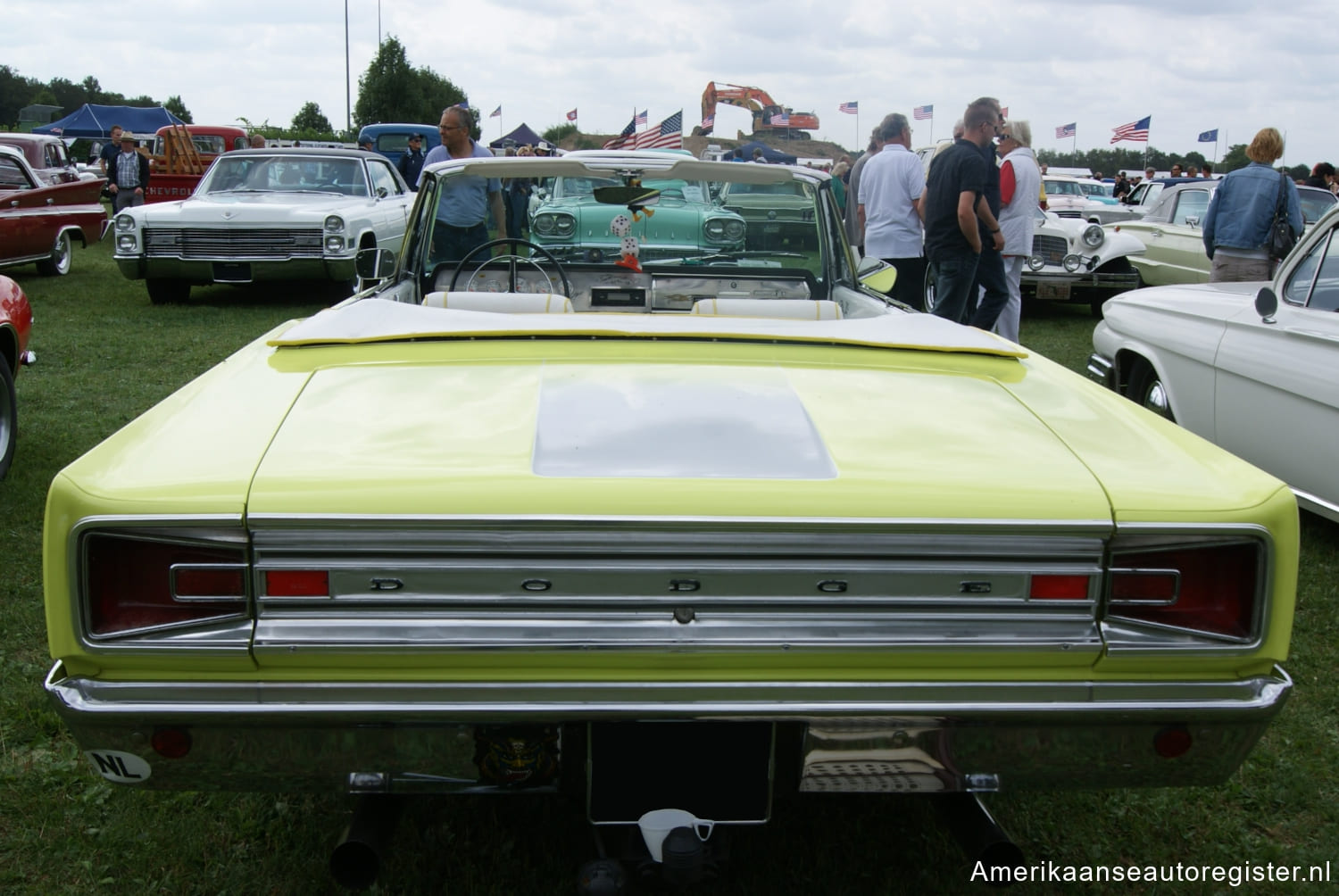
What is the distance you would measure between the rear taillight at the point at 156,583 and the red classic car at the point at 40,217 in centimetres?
1095

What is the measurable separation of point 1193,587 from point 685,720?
834 mm

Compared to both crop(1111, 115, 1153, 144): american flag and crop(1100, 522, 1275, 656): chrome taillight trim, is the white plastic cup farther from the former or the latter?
crop(1111, 115, 1153, 144): american flag

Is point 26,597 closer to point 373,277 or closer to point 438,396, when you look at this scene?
point 373,277

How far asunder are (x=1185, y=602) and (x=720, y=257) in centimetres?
233

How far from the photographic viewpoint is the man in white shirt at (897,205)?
23.7 feet

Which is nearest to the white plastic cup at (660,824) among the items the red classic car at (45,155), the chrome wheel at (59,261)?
the chrome wheel at (59,261)

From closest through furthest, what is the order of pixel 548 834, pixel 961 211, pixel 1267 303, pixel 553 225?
pixel 548 834, pixel 553 225, pixel 1267 303, pixel 961 211

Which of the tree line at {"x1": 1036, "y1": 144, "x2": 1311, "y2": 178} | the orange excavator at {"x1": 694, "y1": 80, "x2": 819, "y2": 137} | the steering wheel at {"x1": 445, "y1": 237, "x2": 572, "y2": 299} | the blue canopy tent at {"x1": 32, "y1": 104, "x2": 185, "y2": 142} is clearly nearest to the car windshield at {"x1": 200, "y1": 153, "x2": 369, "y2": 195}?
the steering wheel at {"x1": 445, "y1": 237, "x2": 572, "y2": 299}

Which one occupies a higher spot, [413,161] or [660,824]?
[413,161]

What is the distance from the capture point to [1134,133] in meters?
29.6

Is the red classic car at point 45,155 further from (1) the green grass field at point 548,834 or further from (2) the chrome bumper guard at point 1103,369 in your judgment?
(1) the green grass field at point 548,834

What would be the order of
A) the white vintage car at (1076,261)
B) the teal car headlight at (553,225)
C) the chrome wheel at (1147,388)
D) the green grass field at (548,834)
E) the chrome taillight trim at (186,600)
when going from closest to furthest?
the chrome taillight trim at (186,600) < the green grass field at (548,834) < the teal car headlight at (553,225) < the chrome wheel at (1147,388) < the white vintage car at (1076,261)

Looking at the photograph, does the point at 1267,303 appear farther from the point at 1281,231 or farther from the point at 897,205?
the point at 897,205

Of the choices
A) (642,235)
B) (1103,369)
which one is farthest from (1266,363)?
(642,235)
